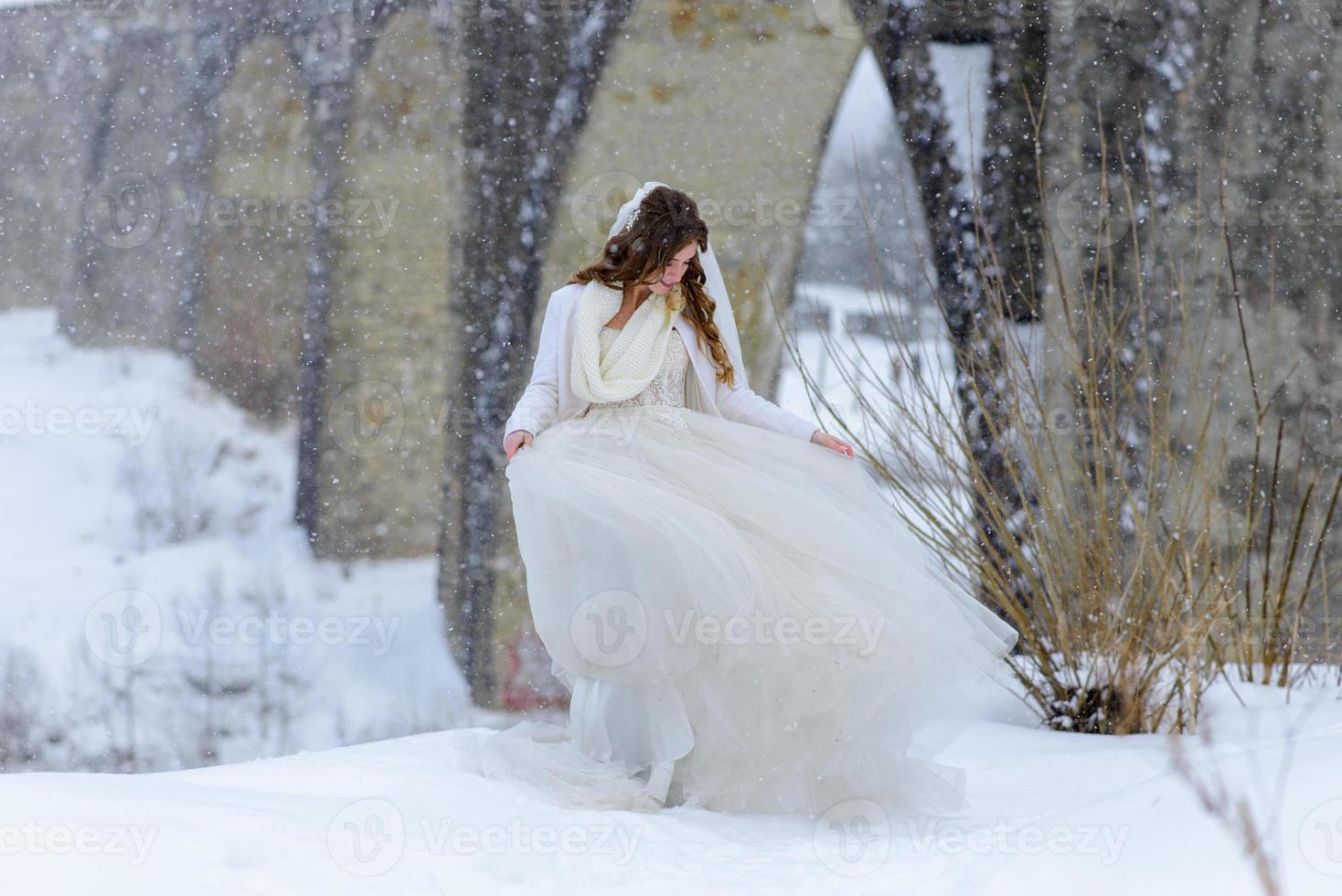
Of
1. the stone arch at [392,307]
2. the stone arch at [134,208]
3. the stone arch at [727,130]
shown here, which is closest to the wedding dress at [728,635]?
the stone arch at [727,130]

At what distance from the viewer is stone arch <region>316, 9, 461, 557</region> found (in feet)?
15.9

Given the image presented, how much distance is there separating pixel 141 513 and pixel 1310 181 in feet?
16.9

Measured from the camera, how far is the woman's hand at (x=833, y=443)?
91.6 inches

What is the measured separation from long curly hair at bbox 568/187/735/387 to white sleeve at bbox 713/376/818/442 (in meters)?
0.07

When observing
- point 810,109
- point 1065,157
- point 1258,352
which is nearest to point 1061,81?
point 1065,157

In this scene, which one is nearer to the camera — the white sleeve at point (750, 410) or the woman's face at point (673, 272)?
the woman's face at point (673, 272)

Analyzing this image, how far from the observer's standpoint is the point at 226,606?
498cm

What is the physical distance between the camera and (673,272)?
2.34 metres

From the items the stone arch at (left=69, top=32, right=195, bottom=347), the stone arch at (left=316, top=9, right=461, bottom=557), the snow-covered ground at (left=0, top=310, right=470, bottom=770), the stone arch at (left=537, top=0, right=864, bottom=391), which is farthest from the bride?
the stone arch at (left=69, top=32, right=195, bottom=347)

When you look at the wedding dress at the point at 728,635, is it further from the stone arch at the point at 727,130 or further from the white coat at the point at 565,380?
the stone arch at the point at 727,130

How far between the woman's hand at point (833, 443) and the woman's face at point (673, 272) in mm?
434

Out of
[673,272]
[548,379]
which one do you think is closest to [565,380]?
[548,379]

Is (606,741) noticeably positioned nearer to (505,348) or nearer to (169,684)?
(505,348)

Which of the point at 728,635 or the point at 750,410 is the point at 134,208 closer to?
the point at 750,410
